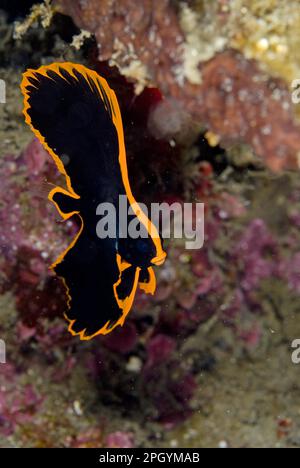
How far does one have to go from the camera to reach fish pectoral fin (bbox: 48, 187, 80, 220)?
2244 mm

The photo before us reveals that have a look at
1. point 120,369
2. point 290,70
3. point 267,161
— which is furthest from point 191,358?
point 290,70

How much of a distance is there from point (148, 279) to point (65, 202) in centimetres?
58

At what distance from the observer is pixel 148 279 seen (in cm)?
230

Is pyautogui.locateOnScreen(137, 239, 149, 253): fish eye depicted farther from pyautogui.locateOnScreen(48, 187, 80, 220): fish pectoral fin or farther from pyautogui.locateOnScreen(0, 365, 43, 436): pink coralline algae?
pyautogui.locateOnScreen(0, 365, 43, 436): pink coralline algae

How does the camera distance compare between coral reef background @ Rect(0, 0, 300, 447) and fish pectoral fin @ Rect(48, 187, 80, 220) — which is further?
coral reef background @ Rect(0, 0, 300, 447)

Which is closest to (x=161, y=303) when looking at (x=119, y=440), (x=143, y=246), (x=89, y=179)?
(x=119, y=440)

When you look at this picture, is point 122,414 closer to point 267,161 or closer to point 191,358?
point 191,358

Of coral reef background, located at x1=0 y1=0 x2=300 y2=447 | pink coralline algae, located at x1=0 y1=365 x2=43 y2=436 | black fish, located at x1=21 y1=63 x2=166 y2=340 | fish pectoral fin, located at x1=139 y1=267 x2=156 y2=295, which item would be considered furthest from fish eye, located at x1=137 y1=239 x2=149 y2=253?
pink coralline algae, located at x1=0 y1=365 x2=43 y2=436

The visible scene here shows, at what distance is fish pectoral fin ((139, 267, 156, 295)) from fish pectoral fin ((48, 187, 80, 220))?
1.54ft

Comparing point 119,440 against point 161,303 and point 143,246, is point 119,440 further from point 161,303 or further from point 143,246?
point 143,246

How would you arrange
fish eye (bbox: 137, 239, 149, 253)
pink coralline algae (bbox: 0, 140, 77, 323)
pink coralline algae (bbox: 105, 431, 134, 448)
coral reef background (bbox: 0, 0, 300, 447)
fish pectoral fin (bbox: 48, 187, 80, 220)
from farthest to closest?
1. pink coralline algae (bbox: 105, 431, 134, 448)
2. pink coralline algae (bbox: 0, 140, 77, 323)
3. coral reef background (bbox: 0, 0, 300, 447)
4. fish pectoral fin (bbox: 48, 187, 80, 220)
5. fish eye (bbox: 137, 239, 149, 253)

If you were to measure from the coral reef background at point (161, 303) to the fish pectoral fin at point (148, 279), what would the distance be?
959 millimetres

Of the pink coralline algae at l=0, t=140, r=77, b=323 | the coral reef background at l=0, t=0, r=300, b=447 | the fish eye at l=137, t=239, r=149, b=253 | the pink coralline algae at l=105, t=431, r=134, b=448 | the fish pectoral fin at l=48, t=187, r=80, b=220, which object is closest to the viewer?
the fish eye at l=137, t=239, r=149, b=253

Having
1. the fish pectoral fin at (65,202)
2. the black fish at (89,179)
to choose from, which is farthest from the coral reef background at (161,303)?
the fish pectoral fin at (65,202)
